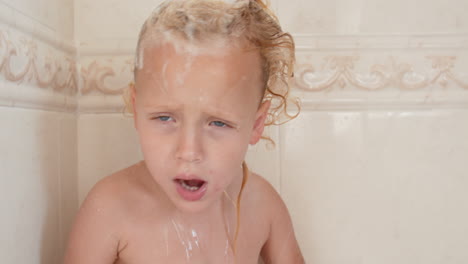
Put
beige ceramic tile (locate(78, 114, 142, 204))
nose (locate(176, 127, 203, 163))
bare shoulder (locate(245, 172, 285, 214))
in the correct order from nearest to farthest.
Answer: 1. nose (locate(176, 127, 203, 163))
2. bare shoulder (locate(245, 172, 285, 214))
3. beige ceramic tile (locate(78, 114, 142, 204))

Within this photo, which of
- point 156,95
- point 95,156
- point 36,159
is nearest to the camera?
point 156,95

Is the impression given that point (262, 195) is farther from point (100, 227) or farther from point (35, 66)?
point (35, 66)

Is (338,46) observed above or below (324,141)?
above

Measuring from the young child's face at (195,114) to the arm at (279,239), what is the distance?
0.25 meters

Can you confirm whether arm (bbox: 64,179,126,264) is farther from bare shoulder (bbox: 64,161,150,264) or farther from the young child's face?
the young child's face

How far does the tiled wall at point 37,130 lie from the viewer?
2.30ft

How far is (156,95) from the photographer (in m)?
0.71

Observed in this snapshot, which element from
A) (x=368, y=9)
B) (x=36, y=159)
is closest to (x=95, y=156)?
(x=36, y=159)

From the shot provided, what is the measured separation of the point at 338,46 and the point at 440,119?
317 mm

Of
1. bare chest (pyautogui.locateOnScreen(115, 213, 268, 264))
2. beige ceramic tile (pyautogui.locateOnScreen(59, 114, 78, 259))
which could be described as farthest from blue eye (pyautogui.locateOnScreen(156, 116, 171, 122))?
beige ceramic tile (pyautogui.locateOnScreen(59, 114, 78, 259))

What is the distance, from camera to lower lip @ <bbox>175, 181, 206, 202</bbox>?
72cm

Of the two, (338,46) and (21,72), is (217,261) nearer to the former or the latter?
(21,72)

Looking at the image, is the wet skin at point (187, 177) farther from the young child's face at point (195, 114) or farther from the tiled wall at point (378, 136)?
the tiled wall at point (378, 136)

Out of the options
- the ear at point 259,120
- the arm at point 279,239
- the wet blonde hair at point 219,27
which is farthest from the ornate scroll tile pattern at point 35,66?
the arm at point 279,239
